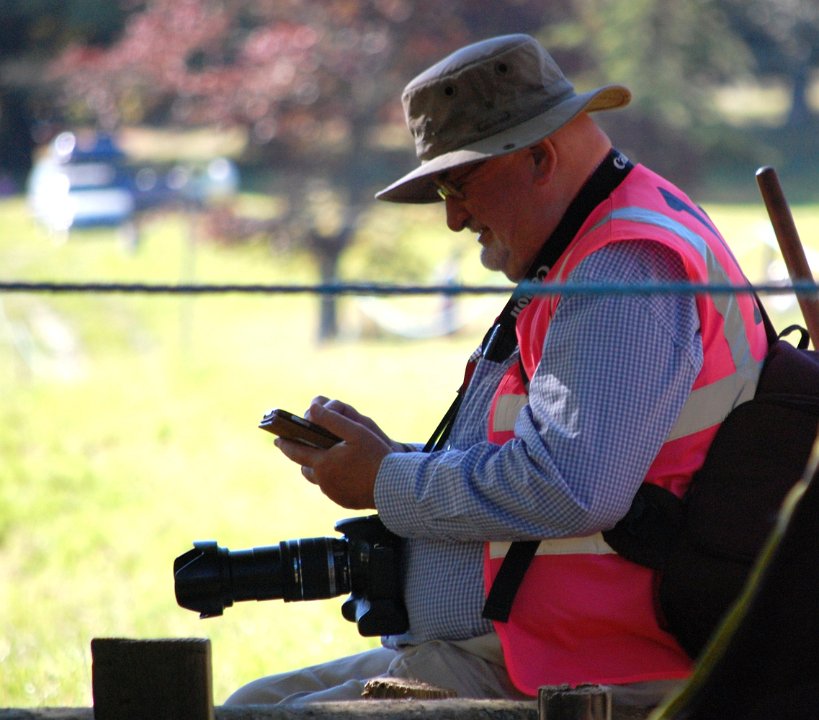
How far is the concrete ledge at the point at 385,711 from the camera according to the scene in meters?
1.72

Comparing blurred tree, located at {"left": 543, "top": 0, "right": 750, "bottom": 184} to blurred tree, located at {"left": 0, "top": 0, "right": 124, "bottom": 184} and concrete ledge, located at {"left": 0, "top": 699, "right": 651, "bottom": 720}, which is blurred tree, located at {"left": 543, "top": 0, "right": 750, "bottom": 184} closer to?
blurred tree, located at {"left": 0, "top": 0, "right": 124, "bottom": 184}

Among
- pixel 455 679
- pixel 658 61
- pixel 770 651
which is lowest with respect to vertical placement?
pixel 455 679

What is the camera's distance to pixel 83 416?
966cm

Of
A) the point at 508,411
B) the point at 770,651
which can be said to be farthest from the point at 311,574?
the point at 770,651

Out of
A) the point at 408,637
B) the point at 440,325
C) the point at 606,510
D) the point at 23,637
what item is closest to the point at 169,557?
the point at 23,637

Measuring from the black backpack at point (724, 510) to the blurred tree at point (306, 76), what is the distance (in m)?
12.1

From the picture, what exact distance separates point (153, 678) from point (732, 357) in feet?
3.26

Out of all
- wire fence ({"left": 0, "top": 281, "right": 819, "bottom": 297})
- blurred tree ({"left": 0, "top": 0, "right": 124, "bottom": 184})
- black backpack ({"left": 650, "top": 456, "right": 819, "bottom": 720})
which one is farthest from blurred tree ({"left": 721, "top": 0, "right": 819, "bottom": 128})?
black backpack ({"left": 650, "top": 456, "right": 819, "bottom": 720})

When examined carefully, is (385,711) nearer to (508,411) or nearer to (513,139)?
(508,411)

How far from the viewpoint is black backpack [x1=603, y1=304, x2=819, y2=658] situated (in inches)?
72.7

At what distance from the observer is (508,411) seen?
2076mm

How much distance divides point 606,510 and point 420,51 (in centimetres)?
1233

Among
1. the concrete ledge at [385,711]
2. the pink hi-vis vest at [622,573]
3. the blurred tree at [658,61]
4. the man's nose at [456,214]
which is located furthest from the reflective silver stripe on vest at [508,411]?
the blurred tree at [658,61]

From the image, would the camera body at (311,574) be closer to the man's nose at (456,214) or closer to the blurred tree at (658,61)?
the man's nose at (456,214)
